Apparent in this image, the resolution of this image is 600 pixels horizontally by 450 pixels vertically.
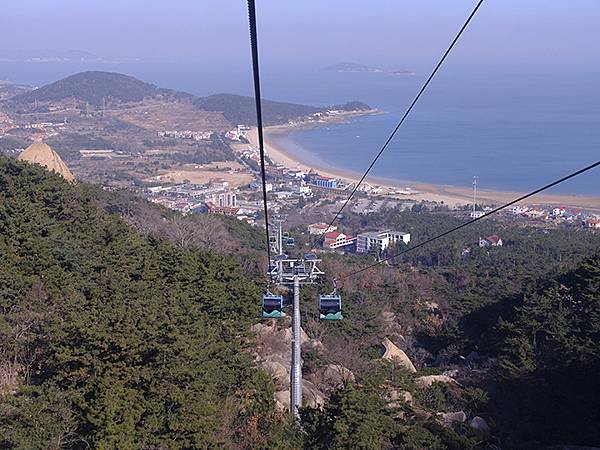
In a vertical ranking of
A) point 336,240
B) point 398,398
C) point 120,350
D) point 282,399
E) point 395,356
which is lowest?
point 336,240

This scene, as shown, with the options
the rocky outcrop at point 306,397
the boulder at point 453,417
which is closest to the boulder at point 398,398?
the boulder at point 453,417

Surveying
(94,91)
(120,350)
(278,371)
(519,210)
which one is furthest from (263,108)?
(120,350)

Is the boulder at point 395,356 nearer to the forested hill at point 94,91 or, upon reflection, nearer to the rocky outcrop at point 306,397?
the rocky outcrop at point 306,397

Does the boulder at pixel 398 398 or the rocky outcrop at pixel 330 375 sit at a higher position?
the boulder at pixel 398 398

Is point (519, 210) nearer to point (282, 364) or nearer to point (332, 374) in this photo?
point (332, 374)

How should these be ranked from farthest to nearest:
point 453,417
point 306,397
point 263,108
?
1. point 263,108
2. point 306,397
3. point 453,417

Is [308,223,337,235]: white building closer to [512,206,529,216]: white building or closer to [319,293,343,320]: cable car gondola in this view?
[512,206,529,216]: white building
